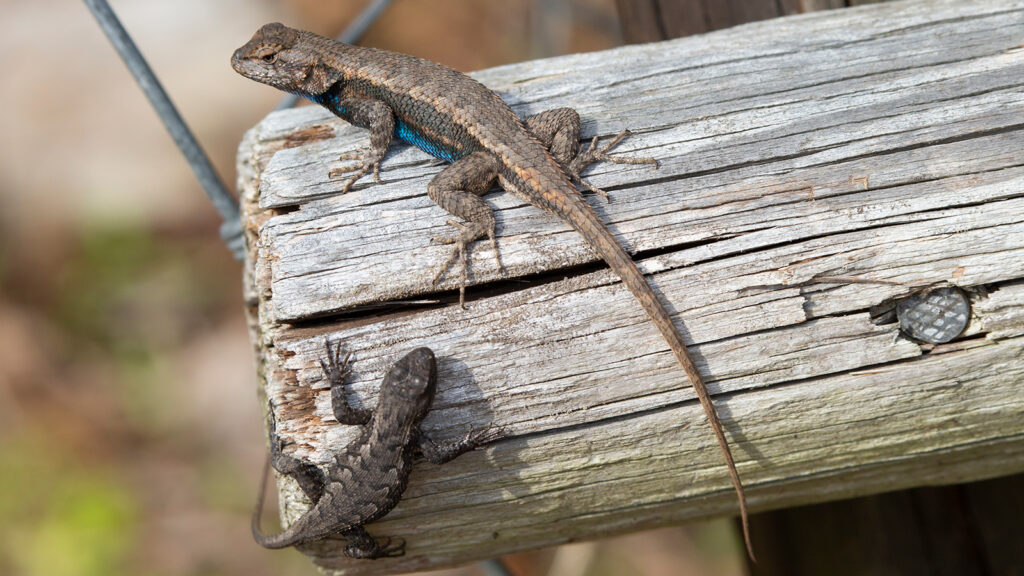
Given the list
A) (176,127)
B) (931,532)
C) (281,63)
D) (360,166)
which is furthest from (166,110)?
(931,532)

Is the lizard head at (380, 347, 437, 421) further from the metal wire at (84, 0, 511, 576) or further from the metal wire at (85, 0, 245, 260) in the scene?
the metal wire at (85, 0, 245, 260)

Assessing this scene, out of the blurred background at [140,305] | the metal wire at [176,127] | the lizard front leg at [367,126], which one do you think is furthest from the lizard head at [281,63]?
the blurred background at [140,305]

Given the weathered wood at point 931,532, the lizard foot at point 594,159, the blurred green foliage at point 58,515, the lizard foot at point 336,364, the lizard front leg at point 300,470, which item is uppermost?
the lizard foot at point 594,159

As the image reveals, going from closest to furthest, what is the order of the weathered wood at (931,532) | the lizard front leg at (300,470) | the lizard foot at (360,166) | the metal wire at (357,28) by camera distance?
the lizard front leg at (300,470) → the lizard foot at (360,166) → the weathered wood at (931,532) → the metal wire at (357,28)

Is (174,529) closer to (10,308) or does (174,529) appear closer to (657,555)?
(10,308)

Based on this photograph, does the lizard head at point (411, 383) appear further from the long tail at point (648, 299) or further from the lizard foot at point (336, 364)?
the long tail at point (648, 299)

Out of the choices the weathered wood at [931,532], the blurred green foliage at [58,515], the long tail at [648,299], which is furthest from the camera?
the blurred green foliage at [58,515]

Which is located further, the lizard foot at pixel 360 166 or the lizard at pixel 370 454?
the lizard foot at pixel 360 166

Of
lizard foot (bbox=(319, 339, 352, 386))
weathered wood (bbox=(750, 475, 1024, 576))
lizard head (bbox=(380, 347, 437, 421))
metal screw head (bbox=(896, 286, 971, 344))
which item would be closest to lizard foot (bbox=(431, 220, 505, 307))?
lizard head (bbox=(380, 347, 437, 421))

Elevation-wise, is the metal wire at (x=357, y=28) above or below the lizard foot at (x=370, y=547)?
above
